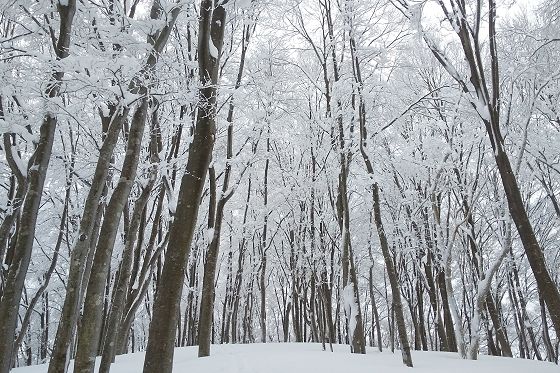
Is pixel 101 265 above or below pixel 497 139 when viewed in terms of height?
below

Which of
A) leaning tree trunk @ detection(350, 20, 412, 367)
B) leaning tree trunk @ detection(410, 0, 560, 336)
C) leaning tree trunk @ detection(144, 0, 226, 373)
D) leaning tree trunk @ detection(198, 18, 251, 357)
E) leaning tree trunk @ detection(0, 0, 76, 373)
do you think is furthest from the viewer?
leaning tree trunk @ detection(198, 18, 251, 357)

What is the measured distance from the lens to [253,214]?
66.6 ft

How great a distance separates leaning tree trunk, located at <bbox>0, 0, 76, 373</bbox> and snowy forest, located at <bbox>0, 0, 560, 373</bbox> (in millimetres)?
27

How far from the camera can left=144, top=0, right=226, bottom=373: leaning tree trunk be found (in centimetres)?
452

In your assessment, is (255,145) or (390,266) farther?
(255,145)

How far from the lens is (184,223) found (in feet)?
16.2

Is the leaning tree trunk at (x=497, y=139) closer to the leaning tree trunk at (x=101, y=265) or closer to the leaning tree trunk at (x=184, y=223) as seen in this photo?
the leaning tree trunk at (x=184, y=223)

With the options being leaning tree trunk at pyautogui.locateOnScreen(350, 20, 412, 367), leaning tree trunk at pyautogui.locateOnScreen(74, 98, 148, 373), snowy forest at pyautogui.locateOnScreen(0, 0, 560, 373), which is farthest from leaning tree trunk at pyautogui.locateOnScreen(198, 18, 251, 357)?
leaning tree trunk at pyautogui.locateOnScreen(74, 98, 148, 373)

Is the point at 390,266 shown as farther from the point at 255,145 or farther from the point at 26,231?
the point at 255,145

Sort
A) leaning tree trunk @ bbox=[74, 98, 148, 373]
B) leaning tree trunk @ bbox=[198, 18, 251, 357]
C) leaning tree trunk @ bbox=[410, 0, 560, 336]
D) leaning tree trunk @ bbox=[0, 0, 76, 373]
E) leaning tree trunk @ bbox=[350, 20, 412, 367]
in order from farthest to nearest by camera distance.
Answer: leaning tree trunk @ bbox=[198, 18, 251, 357] → leaning tree trunk @ bbox=[350, 20, 412, 367] → leaning tree trunk @ bbox=[410, 0, 560, 336] → leaning tree trunk @ bbox=[0, 0, 76, 373] → leaning tree trunk @ bbox=[74, 98, 148, 373]

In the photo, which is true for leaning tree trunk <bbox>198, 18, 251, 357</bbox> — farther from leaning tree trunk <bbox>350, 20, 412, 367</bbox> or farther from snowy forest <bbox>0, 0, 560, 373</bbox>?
leaning tree trunk <bbox>350, 20, 412, 367</bbox>

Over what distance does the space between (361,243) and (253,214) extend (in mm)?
5549

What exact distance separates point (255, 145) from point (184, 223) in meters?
10.2

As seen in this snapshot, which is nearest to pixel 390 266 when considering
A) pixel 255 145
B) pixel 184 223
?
pixel 184 223
